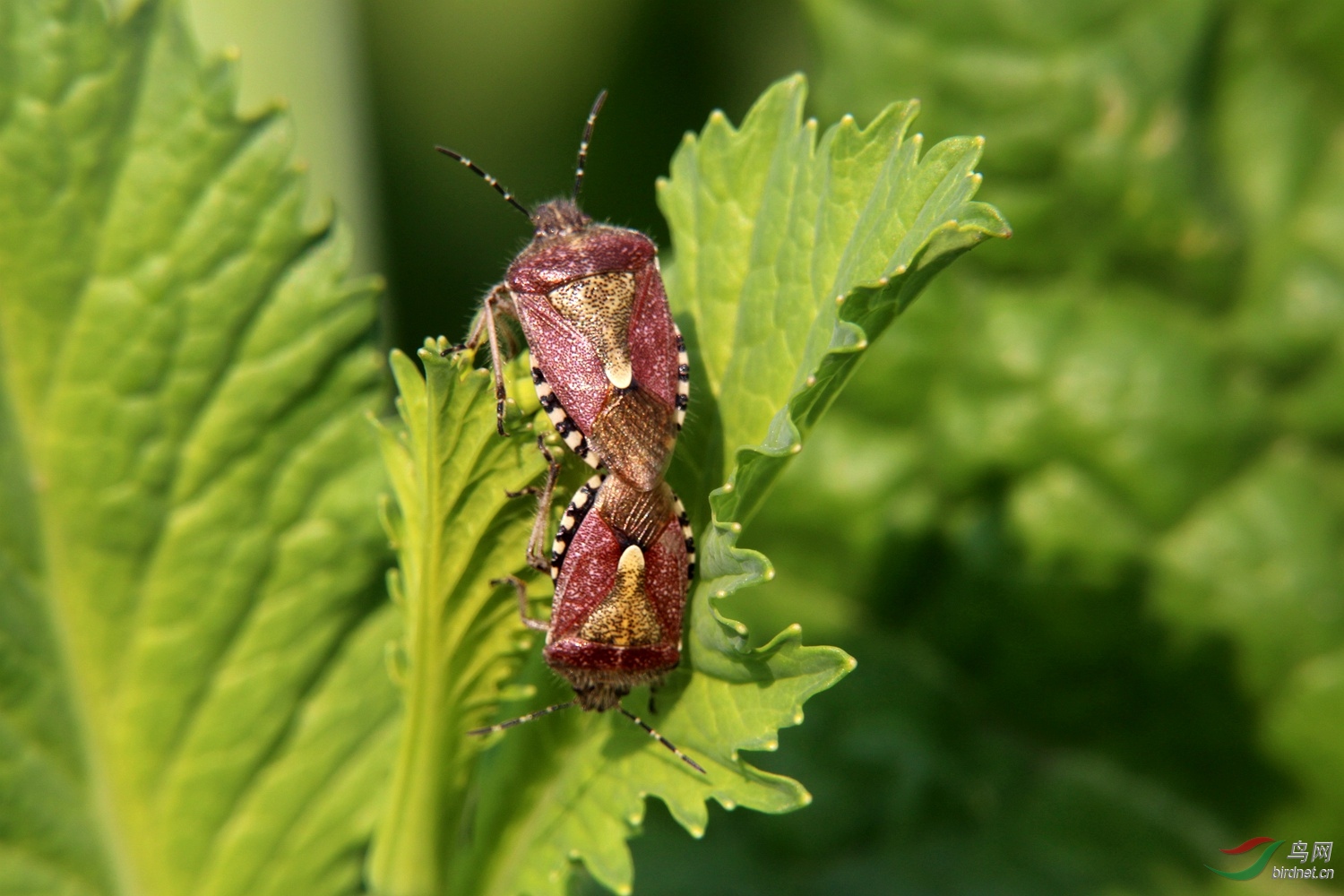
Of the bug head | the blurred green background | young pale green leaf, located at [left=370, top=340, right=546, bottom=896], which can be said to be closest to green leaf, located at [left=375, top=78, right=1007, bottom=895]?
young pale green leaf, located at [left=370, top=340, right=546, bottom=896]

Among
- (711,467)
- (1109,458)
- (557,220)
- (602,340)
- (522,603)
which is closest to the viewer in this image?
(522,603)

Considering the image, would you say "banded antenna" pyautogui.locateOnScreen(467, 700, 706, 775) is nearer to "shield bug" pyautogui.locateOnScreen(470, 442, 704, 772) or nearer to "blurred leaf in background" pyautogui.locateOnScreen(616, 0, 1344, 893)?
"shield bug" pyautogui.locateOnScreen(470, 442, 704, 772)

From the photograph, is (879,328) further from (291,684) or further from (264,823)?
(264,823)

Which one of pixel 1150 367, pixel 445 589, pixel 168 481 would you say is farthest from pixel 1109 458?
pixel 168 481

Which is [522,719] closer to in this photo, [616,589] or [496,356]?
[616,589]

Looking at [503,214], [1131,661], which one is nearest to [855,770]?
[1131,661]

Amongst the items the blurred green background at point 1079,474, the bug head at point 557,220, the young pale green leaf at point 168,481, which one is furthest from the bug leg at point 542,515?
the blurred green background at point 1079,474

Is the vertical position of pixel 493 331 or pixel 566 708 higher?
pixel 493 331

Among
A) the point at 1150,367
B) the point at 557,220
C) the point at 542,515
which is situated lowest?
the point at 542,515
